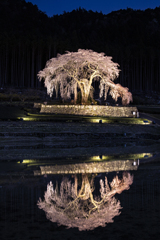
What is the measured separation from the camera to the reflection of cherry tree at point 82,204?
6641mm

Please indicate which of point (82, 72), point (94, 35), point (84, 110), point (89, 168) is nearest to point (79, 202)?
point (89, 168)

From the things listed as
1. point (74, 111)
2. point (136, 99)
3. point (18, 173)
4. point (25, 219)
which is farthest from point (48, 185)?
point (136, 99)

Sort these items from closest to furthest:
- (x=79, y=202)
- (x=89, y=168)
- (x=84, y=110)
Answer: (x=79, y=202)
(x=89, y=168)
(x=84, y=110)

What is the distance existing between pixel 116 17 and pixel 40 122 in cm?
17248

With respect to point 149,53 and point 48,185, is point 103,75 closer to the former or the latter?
point 48,185

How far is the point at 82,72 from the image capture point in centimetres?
5059

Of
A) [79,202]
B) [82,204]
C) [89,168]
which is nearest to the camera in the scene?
[82,204]

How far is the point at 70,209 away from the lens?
7465 mm

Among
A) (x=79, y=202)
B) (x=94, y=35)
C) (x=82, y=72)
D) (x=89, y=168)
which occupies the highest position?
(x=94, y=35)

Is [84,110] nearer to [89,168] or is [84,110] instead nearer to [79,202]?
[89,168]

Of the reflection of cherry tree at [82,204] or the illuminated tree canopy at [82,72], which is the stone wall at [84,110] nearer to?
the illuminated tree canopy at [82,72]

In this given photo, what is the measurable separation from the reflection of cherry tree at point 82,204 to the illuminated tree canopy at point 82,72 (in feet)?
125

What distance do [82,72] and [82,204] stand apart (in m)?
43.7

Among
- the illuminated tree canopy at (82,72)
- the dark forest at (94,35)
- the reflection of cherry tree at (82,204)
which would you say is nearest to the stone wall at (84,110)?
the illuminated tree canopy at (82,72)
